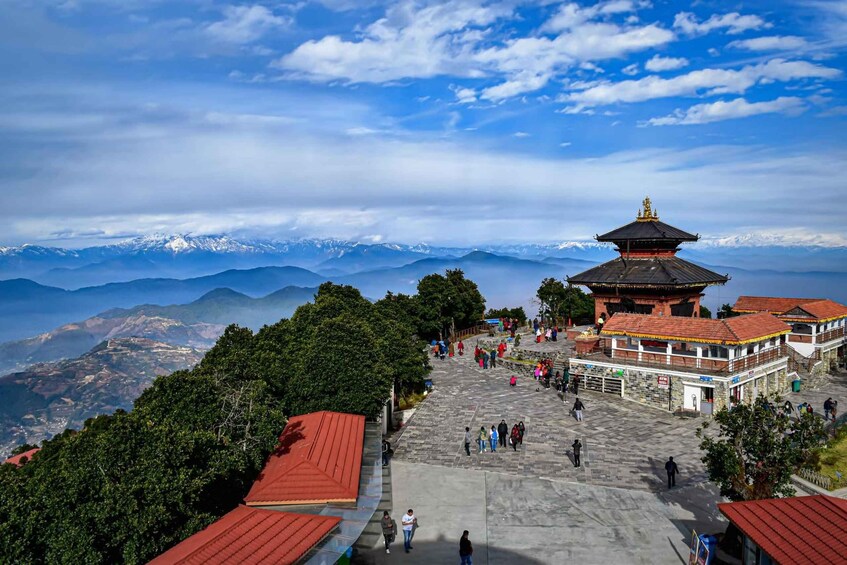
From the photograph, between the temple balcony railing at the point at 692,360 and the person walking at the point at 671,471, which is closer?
the person walking at the point at 671,471

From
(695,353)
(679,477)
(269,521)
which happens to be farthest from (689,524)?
(695,353)

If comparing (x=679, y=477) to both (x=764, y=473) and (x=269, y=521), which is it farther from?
(x=269, y=521)

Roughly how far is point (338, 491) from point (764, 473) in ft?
36.2

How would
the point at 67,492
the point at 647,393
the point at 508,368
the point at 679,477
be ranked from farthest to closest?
the point at 508,368 < the point at 647,393 < the point at 679,477 < the point at 67,492

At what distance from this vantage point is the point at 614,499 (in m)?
19.8

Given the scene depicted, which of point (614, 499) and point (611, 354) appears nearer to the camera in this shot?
point (614, 499)

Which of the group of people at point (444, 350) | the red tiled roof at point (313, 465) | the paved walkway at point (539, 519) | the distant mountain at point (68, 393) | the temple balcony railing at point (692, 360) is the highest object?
the red tiled roof at point (313, 465)

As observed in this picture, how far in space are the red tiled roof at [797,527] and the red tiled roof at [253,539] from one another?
8917 mm

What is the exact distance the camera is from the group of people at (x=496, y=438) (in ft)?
80.6

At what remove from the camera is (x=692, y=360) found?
98.7ft

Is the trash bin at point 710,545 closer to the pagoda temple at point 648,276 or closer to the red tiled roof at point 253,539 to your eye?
the red tiled roof at point 253,539

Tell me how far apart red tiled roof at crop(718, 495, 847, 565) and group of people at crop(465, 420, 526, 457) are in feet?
38.6

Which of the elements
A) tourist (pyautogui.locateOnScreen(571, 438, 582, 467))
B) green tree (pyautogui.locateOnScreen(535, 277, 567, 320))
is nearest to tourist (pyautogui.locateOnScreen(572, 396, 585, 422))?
tourist (pyautogui.locateOnScreen(571, 438, 582, 467))

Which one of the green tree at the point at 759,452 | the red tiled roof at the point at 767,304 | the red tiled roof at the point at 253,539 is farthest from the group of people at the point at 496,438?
the red tiled roof at the point at 767,304
